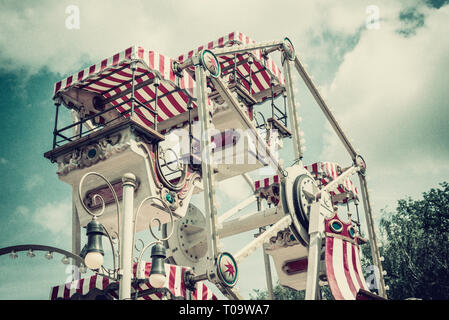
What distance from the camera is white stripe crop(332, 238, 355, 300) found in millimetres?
8969

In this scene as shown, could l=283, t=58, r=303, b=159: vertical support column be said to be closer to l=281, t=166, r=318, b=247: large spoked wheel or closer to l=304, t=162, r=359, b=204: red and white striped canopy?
l=281, t=166, r=318, b=247: large spoked wheel

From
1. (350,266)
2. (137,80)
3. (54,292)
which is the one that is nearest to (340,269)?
(350,266)

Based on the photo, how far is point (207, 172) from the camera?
7.98 m

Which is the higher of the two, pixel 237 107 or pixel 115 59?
pixel 115 59

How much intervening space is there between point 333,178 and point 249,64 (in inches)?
182

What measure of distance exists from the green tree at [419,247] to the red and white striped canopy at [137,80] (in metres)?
18.5

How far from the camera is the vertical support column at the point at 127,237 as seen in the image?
8.88m

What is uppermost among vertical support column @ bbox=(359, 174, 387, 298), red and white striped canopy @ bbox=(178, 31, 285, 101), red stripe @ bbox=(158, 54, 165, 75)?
red and white striped canopy @ bbox=(178, 31, 285, 101)

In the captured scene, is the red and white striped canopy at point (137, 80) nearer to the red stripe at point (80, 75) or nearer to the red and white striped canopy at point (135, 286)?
the red stripe at point (80, 75)

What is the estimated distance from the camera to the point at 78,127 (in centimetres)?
1348

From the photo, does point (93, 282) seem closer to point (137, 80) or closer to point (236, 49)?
point (236, 49)

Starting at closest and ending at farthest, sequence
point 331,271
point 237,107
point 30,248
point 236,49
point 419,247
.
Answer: point 30,248 < point 331,271 < point 237,107 < point 236,49 < point 419,247

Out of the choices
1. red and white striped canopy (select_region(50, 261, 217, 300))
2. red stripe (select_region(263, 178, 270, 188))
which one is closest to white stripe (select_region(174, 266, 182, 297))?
red and white striped canopy (select_region(50, 261, 217, 300))

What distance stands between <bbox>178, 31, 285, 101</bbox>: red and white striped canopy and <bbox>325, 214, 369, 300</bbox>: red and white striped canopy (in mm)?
6614
